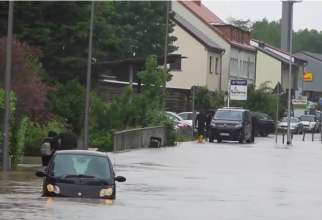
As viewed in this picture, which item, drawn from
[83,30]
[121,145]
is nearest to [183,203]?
[121,145]

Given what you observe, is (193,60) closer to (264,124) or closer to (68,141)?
(264,124)

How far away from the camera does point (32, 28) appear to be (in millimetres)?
47750

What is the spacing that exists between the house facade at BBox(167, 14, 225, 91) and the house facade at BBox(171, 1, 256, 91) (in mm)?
998

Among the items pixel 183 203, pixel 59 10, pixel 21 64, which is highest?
pixel 59 10

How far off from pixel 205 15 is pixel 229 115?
46.4 meters

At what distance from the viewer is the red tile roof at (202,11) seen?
9444cm

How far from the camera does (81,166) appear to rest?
1936cm

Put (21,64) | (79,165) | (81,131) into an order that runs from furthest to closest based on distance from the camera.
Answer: (81,131), (21,64), (79,165)

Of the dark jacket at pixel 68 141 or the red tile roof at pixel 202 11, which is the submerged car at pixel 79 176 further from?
the red tile roof at pixel 202 11

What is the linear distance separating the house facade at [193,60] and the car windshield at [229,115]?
3221 cm

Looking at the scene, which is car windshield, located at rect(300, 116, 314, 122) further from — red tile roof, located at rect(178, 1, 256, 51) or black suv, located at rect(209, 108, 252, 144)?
black suv, located at rect(209, 108, 252, 144)

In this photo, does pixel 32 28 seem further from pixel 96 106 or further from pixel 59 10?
pixel 96 106

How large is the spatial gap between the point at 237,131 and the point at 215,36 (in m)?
39.4

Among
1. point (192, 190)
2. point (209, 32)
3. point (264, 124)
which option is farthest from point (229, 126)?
point (209, 32)
